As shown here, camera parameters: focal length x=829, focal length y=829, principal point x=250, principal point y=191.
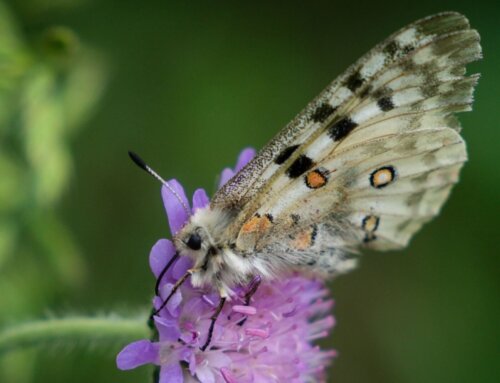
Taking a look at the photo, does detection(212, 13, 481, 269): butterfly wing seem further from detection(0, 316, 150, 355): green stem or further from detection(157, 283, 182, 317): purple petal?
detection(0, 316, 150, 355): green stem

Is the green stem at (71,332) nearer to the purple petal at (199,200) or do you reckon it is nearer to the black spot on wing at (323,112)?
the purple petal at (199,200)

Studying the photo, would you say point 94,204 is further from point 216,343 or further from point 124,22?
point 216,343

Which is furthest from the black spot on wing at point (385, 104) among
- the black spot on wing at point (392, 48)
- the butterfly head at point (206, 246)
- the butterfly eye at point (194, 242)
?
the butterfly eye at point (194, 242)

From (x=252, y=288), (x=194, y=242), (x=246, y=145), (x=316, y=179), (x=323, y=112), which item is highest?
(x=246, y=145)

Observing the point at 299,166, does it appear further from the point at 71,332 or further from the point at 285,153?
the point at 71,332

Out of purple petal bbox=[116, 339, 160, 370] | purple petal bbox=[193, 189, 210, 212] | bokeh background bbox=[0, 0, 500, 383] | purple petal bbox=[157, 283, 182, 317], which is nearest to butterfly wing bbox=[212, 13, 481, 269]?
purple petal bbox=[193, 189, 210, 212]

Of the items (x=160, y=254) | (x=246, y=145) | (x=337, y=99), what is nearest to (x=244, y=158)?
(x=337, y=99)

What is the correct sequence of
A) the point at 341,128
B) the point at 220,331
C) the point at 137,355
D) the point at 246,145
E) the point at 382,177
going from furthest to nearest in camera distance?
the point at 246,145, the point at 382,177, the point at 341,128, the point at 220,331, the point at 137,355
